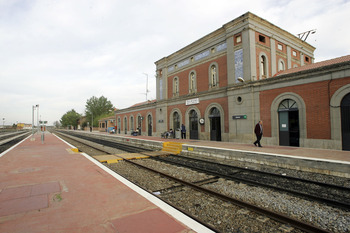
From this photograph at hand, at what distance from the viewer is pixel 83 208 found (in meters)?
3.96

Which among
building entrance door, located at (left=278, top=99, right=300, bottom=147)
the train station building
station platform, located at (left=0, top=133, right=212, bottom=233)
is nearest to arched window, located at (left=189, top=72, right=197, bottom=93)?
the train station building

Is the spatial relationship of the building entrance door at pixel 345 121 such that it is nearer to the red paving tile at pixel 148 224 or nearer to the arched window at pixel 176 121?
the red paving tile at pixel 148 224

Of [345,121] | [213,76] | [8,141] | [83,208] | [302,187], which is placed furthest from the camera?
[8,141]

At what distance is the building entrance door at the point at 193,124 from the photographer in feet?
69.7

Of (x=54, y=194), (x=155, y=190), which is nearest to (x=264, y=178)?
(x=155, y=190)

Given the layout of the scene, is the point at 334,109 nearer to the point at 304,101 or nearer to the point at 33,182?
the point at 304,101

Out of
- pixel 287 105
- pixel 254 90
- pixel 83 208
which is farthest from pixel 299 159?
pixel 83 208

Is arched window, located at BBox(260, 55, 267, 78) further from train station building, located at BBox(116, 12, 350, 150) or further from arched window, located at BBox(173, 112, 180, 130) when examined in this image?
arched window, located at BBox(173, 112, 180, 130)

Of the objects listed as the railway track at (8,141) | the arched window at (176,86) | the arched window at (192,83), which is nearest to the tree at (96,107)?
the railway track at (8,141)

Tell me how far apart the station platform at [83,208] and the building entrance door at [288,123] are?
12286 mm

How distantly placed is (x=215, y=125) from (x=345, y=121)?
9.98 m

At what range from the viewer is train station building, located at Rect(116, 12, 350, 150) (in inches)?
461

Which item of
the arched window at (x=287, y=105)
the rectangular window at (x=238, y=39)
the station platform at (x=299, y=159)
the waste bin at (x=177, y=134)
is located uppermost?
the rectangular window at (x=238, y=39)

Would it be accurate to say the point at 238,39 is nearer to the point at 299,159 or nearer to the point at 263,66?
the point at 263,66
